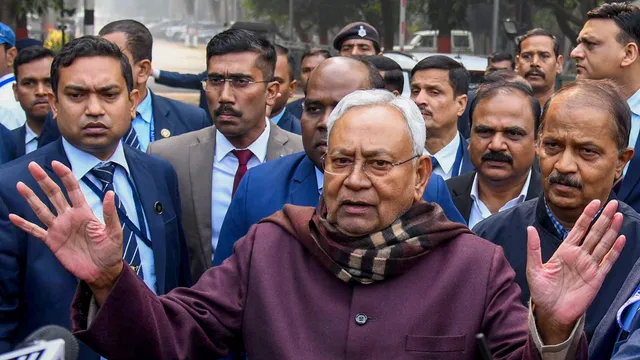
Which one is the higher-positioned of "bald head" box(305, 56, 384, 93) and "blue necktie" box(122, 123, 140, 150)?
"bald head" box(305, 56, 384, 93)

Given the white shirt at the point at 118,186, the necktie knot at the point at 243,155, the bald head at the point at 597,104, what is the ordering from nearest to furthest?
1. the bald head at the point at 597,104
2. the white shirt at the point at 118,186
3. the necktie knot at the point at 243,155

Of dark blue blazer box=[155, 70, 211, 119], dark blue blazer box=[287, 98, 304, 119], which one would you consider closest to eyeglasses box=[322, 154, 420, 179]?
dark blue blazer box=[155, 70, 211, 119]

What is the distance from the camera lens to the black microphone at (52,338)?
8.05 ft

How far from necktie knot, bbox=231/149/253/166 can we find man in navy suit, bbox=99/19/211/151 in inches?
41.7

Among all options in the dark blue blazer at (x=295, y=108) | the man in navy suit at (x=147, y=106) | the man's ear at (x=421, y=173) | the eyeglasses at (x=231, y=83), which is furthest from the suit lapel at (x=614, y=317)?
the dark blue blazer at (x=295, y=108)

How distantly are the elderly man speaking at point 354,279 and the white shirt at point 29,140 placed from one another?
14.4 ft

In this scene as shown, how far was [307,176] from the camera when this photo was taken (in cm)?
478

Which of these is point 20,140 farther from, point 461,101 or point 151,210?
point 461,101

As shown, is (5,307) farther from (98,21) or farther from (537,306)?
(98,21)

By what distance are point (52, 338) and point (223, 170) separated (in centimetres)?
335

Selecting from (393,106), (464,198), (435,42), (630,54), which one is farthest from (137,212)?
(435,42)

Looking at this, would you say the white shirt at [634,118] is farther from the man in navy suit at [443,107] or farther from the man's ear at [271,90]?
the man's ear at [271,90]

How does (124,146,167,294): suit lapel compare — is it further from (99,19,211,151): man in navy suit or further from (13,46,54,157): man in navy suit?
(13,46,54,157): man in navy suit

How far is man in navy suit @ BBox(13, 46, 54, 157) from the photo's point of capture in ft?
27.2
